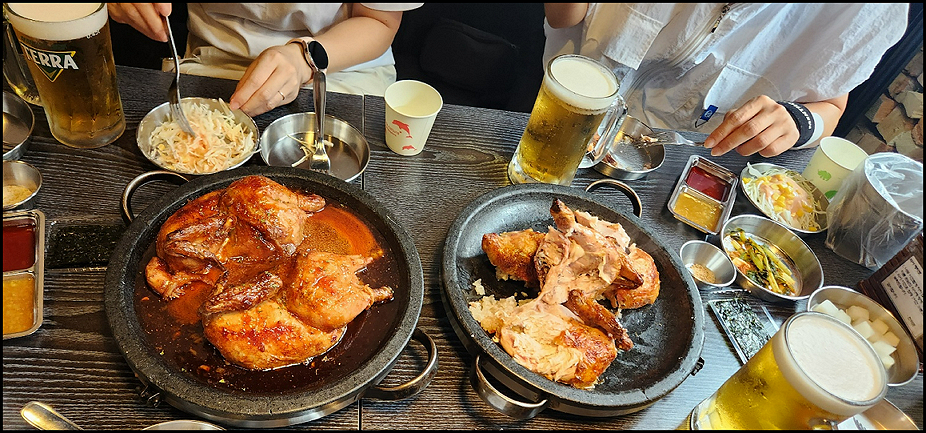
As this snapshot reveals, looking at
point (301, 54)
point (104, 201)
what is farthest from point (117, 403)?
point (301, 54)

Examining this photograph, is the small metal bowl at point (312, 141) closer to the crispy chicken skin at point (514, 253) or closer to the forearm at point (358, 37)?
the forearm at point (358, 37)

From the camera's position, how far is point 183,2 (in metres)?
4.21

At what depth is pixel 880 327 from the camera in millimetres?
2084

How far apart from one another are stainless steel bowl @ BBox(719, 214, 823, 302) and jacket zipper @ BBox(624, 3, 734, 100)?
1.08 metres

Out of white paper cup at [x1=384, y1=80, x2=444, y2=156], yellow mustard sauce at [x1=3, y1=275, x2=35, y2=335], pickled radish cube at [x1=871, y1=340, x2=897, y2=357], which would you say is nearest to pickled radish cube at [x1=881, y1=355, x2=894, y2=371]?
pickled radish cube at [x1=871, y1=340, x2=897, y2=357]

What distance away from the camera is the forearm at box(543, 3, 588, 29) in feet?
9.66

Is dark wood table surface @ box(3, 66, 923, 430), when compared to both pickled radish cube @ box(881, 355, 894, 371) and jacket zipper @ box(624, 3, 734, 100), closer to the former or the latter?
pickled radish cube @ box(881, 355, 894, 371)

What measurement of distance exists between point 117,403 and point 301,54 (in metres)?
1.61

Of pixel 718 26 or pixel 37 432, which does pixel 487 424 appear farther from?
pixel 718 26

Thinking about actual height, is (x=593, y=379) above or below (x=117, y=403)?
above

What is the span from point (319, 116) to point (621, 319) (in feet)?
4.74

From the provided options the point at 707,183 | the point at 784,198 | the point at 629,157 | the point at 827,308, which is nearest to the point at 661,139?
the point at 629,157

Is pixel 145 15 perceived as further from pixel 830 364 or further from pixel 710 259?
pixel 830 364

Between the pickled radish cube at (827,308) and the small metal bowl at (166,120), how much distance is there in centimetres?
236
